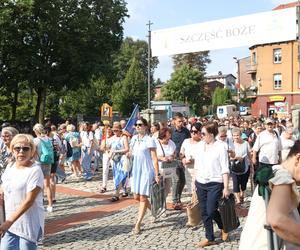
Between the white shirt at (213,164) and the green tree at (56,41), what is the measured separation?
81.4 ft

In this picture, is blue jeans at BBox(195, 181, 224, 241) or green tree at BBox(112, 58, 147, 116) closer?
blue jeans at BBox(195, 181, 224, 241)

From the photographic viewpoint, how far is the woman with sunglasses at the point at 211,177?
21.6 ft

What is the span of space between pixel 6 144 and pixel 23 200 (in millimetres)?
2993

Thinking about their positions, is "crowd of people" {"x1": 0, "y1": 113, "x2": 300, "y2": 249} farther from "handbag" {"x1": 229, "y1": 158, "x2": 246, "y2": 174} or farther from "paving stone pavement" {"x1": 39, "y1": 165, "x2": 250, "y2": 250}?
"paving stone pavement" {"x1": 39, "y1": 165, "x2": 250, "y2": 250}

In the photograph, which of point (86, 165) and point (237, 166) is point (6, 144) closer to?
point (237, 166)

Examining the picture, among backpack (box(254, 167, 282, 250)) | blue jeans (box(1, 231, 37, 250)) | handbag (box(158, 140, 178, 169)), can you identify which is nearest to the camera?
backpack (box(254, 167, 282, 250))

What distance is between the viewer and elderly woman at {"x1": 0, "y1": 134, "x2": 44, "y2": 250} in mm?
4172

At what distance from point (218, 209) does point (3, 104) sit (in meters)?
34.1

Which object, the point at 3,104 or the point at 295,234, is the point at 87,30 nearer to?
the point at 3,104

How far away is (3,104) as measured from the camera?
38062mm

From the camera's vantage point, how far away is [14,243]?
4.20 metres

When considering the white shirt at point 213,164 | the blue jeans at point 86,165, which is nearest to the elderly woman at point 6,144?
the white shirt at point 213,164

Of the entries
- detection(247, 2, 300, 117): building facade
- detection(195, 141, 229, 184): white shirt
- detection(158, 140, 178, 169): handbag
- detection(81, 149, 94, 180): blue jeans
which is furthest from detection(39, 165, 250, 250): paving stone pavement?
detection(247, 2, 300, 117): building facade

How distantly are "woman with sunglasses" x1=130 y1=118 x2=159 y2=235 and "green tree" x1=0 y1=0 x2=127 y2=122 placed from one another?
23.6m
